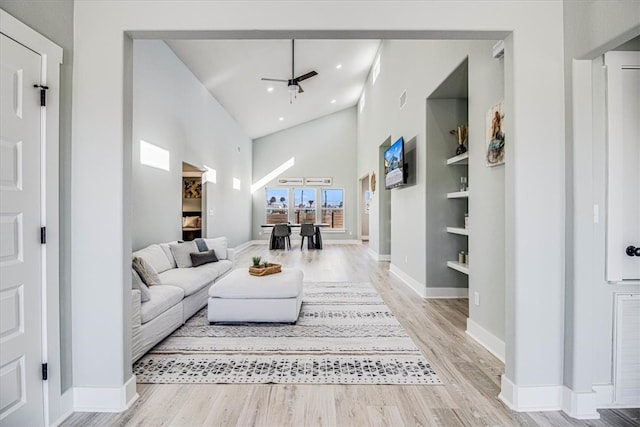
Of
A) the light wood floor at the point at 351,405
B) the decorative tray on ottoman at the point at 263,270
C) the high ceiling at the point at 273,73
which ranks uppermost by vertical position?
the high ceiling at the point at 273,73

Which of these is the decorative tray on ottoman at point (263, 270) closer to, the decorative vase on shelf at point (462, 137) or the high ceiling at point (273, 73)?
the decorative vase on shelf at point (462, 137)

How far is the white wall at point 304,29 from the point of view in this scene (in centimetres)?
209

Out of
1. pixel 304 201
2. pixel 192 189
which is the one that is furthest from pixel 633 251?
pixel 304 201

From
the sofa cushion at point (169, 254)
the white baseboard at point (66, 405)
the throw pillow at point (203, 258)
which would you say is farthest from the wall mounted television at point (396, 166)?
the white baseboard at point (66, 405)

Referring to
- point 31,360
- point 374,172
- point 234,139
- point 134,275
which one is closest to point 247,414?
point 31,360

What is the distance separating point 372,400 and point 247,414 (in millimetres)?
762

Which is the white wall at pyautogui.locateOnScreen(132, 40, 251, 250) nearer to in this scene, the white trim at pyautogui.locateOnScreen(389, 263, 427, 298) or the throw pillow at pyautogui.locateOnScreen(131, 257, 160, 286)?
the throw pillow at pyautogui.locateOnScreen(131, 257, 160, 286)

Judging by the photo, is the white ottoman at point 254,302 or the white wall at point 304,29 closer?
the white wall at point 304,29

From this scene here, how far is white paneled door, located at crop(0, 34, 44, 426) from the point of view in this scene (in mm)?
1645

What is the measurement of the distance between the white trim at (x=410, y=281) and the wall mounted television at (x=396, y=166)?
4.82 ft

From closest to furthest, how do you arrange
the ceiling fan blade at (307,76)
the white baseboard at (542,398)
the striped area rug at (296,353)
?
1. the white baseboard at (542,398)
2. the striped area rug at (296,353)
3. the ceiling fan blade at (307,76)

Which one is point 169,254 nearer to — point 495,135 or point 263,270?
point 263,270

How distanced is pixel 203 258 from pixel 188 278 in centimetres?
94

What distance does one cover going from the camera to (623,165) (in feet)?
6.69
